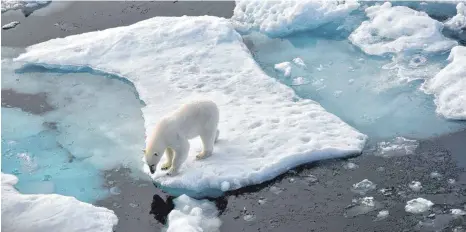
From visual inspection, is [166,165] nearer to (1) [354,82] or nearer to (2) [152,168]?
(2) [152,168]

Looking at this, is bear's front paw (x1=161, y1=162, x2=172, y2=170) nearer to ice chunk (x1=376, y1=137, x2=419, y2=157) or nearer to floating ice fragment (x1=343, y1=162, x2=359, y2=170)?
floating ice fragment (x1=343, y1=162, x2=359, y2=170)

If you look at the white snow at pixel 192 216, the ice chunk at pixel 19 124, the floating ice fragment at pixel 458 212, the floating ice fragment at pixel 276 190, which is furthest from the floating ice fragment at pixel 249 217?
the ice chunk at pixel 19 124

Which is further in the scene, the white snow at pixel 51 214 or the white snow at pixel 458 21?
the white snow at pixel 458 21

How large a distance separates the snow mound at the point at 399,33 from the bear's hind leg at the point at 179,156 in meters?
4.58

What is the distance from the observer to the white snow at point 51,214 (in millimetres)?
6801

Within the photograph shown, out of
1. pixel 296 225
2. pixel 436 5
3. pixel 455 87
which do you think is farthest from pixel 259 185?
pixel 436 5

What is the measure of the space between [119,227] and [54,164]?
181cm

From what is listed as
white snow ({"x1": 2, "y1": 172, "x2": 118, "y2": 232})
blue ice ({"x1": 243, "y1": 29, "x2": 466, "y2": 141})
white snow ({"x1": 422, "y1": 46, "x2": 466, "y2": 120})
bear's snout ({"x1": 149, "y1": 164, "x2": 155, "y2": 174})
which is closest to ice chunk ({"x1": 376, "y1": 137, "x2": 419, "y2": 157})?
blue ice ({"x1": 243, "y1": 29, "x2": 466, "y2": 141})

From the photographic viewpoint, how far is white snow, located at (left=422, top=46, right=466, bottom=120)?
Answer: 344 inches

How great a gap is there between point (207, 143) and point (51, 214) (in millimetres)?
2133

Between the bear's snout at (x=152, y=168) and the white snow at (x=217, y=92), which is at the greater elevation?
the bear's snout at (x=152, y=168)

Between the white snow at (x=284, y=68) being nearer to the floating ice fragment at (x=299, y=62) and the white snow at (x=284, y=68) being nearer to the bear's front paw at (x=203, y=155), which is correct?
the floating ice fragment at (x=299, y=62)

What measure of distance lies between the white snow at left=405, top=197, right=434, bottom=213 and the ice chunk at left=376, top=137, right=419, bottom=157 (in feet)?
3.41

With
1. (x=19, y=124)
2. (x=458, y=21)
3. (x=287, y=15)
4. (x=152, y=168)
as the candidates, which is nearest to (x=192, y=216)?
(x=152, y=168)
